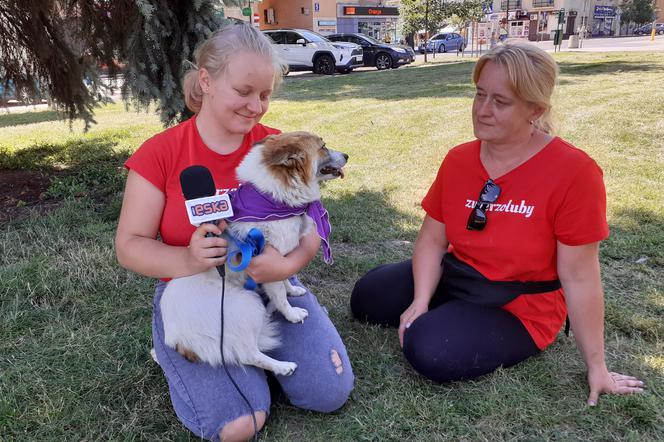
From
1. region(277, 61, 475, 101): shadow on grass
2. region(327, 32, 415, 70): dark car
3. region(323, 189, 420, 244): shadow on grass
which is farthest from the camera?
A: region(327, 32, 415, 70): dark car

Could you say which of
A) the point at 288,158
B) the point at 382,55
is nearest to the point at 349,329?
the point at 288,158

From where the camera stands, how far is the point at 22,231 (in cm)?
457

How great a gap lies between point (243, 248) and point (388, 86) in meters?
13.7

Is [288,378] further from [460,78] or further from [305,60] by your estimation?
[305,60]

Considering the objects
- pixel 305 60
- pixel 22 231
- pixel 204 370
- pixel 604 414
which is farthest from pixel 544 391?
pixel 305 60

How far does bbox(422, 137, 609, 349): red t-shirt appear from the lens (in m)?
2.34

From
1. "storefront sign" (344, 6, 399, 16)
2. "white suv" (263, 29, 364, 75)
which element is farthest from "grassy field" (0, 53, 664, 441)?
"storefront sign" (344, 6, 399, 16)

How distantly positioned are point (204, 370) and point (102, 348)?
1.10 m

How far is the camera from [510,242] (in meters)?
2.52

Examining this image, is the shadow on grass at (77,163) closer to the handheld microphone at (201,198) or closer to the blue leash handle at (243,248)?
the blue leash handle at (243,248)

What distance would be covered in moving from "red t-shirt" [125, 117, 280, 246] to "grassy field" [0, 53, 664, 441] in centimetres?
96

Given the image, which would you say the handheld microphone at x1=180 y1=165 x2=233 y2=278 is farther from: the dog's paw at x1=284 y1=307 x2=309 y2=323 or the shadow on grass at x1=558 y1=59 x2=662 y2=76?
the shadow on grass at x1=558 y1=59 x2=662 y2=76

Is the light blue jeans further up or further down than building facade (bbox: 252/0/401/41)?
further down

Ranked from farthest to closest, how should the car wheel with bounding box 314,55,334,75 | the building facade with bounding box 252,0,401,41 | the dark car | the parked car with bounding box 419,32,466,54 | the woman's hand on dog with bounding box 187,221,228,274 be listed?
1. the building facade with bounding box 252,0,401,41
2. the parked car with bounding box 419,32,466,54
3. the dark car
4. the car wheel with bounding box 314,55,334,75
5. the woman's hand on dog with bounding box 187,221,228,274
